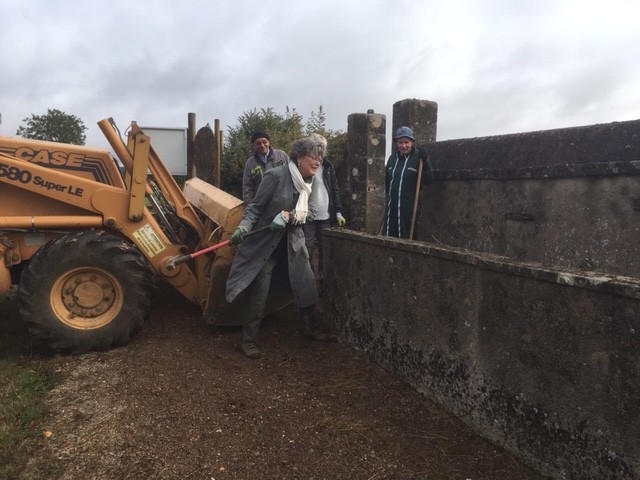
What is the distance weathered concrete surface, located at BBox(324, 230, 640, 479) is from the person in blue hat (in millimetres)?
1633

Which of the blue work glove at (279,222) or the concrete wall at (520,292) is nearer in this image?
the concrete wall at (520,292)

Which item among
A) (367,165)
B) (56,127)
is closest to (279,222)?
(367,165)

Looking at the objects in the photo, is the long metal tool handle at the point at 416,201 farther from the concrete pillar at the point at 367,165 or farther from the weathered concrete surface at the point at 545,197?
the weathered concrete surface at the point at 545,197

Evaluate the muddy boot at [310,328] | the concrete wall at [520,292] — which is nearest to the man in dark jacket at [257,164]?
the concrete wall at [520,292]

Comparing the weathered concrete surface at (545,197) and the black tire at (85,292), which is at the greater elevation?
the weathered concrete surface at (545,197)

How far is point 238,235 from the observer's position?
4484mm

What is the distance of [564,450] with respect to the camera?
261cm

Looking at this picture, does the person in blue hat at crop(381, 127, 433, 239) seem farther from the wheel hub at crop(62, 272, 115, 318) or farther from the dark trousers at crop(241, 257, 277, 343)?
the wheel hub at crop(62, 272, 115, 318)

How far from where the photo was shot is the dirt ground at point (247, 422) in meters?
2.88

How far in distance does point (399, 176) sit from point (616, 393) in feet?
12.1

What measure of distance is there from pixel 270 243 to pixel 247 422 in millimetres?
1757

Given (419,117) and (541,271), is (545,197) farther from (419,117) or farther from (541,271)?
(541,271)

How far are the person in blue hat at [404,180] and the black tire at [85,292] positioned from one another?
2.63m

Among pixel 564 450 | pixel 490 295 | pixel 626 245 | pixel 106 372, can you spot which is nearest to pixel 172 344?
pixel 106 372
